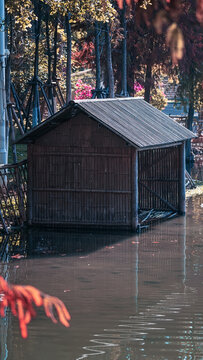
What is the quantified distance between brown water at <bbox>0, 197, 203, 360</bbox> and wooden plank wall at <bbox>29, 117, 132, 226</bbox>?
892mm

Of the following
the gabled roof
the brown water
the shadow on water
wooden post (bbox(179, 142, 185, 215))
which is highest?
the gabled roof

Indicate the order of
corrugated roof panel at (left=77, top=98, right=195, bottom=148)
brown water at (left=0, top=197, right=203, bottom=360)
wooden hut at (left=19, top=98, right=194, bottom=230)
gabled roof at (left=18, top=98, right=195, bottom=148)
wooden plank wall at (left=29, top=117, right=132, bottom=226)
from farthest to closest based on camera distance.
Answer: wooden plank wall at (left=29, top=117, right=132, bottom=226) → wooden hut at (left=19, top=98, right=194, bottom=230) → corrugated roof panel at (left=77, top=98, right=195, bottom=148) → gabled roof at (left=18, top=98, right=195, bottom=148) → brown water at (left=0, top=197, right=203, bottom=360)

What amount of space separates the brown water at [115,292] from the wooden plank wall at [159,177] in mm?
3272

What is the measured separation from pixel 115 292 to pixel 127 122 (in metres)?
9.18

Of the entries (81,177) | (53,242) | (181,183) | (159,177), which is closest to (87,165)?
(81,177)

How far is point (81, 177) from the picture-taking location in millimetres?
21594

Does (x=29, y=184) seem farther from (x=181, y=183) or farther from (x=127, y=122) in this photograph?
(x=181, y=183)

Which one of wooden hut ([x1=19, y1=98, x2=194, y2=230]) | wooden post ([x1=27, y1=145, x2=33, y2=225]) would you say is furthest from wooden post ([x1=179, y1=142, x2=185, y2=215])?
wooden post ([x1=27, y1=145, x2=33, y2=225])

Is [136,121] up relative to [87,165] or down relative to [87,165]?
up

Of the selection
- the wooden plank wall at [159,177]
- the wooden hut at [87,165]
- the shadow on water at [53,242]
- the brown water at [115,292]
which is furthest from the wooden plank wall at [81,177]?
the wooden plank wall at [159,177]

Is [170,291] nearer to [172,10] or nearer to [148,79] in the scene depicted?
[172,10]

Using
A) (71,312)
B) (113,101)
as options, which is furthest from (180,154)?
(71,312)

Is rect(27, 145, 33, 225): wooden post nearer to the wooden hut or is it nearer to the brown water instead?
the wooden hut

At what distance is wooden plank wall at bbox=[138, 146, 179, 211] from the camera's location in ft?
83.6
